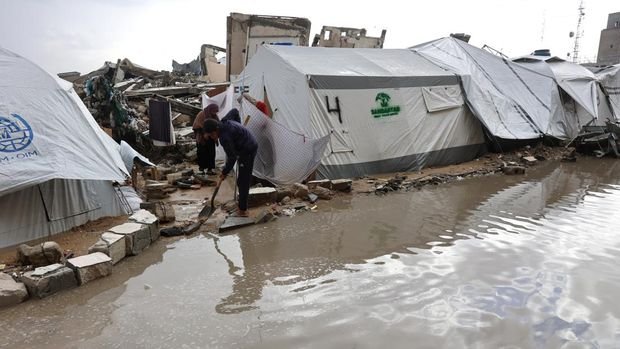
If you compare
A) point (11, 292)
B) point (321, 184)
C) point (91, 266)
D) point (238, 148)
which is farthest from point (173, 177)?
point (11, 292)

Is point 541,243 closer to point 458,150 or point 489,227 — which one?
point 489,227

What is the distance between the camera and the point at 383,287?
362cm

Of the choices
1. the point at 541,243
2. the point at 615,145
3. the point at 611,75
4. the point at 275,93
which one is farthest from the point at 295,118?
the point at 611,75

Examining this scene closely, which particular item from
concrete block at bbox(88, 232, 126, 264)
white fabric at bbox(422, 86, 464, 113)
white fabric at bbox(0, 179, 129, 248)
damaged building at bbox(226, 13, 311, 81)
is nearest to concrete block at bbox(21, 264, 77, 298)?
concrete block at bbox(88, 232, 126, 264)

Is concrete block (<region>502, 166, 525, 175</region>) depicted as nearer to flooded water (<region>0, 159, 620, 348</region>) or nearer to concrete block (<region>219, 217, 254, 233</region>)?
flooded water (<region>0, 159, 620, 348</region>)

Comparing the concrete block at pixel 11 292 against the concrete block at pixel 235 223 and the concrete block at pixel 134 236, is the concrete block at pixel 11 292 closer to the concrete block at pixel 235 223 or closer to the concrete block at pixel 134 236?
the concrete block at pixel 134 236

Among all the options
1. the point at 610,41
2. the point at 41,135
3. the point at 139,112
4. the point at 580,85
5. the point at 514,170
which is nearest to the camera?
the point at 41,135

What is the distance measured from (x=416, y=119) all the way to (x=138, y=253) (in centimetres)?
638

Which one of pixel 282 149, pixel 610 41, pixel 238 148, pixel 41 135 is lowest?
pixel 282 149

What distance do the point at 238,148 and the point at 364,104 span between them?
3.37m

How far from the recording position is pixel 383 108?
8.43m

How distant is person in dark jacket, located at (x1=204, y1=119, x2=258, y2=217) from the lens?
18.3 ft

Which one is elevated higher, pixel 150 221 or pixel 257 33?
pixel 257 33

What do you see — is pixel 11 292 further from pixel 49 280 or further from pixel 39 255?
pixel 39 255
